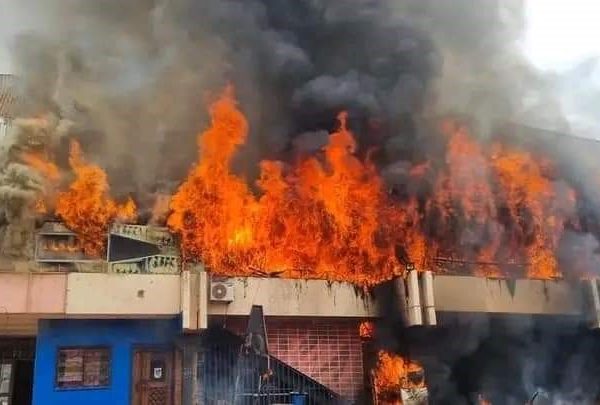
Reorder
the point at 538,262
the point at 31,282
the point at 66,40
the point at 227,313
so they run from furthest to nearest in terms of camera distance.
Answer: the point at 538,262 < the point at 66,40 < the point at 227,313 < the point at 31,282

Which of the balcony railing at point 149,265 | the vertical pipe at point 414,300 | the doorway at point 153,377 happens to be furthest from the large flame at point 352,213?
the doorway at point 153,377

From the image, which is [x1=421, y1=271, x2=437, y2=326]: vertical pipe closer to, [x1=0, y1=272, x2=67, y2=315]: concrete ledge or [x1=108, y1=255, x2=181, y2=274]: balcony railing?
[x1=108, y1=255, x2=181, y2=274]: balcony railing

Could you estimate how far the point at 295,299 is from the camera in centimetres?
1280

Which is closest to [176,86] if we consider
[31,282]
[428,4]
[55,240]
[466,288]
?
[55,240]

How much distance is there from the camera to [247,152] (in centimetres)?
1526

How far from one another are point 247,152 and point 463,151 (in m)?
5.87

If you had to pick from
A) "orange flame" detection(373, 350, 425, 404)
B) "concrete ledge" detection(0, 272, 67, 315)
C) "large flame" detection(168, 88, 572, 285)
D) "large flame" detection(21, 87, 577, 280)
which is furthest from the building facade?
"large flame" detection(168, 88, 572, 285)

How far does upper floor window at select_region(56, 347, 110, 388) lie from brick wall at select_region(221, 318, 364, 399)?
264 centimetres

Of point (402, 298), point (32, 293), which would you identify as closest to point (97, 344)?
point (32, 293)

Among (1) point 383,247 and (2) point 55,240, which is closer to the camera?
(2) point 55,240

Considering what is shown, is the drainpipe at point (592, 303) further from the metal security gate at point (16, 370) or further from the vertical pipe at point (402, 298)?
the metal security gate at point (16, 370)

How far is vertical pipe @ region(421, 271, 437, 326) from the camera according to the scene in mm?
12625

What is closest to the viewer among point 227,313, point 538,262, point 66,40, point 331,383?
point 227,313

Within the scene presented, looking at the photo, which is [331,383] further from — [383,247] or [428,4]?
[428,4]
